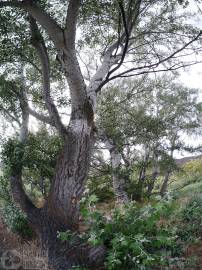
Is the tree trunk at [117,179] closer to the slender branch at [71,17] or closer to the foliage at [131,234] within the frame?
the slender branch at [71,17]

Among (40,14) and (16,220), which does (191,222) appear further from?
(40,14)

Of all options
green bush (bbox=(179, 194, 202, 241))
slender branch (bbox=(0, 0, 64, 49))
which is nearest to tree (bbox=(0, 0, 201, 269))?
slender branch (bbox=(0, 0, 64, 49))

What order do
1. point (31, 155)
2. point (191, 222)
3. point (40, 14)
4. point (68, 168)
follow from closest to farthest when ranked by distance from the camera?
point (40, 14), point (68, 168), point (191, 222), point (31, 155)

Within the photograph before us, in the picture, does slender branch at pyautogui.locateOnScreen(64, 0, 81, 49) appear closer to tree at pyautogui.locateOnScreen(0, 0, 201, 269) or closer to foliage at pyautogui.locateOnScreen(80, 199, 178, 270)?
tree at pyautogui.locateOnScreen(0, 0, 201, 269)

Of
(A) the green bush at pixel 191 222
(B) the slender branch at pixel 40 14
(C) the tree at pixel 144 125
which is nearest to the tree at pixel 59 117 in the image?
(B) the slender branch at pixel 40 14

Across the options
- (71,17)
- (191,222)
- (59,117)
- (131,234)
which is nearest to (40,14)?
(71,17)

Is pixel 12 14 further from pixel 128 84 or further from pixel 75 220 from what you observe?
pixel 128 84

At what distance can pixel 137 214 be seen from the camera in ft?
24.9

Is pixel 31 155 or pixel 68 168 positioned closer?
pixel 68 168

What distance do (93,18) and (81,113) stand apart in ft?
15.2

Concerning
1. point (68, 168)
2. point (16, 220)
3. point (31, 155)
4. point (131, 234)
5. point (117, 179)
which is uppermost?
point (31, 155)

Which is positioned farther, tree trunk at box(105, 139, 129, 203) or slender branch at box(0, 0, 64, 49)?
tree trunk at box(105, 139, 129, 203)

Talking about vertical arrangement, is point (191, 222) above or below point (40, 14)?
below

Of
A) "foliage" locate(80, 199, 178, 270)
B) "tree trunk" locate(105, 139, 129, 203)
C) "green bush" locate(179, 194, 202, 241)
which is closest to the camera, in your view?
"foliage" locate(80, 199, 178, 270)
